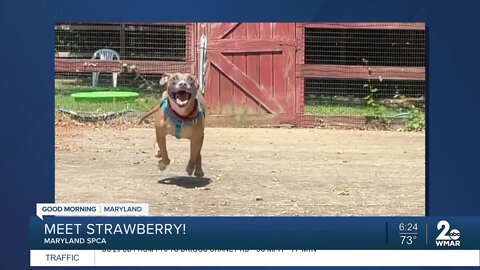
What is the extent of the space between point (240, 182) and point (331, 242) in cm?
59

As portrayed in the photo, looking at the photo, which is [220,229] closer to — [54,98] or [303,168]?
[303,168]

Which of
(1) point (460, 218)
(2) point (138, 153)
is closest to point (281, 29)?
(2) point (138, 153)

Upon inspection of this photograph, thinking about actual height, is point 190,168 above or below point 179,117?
below

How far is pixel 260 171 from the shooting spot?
15.1 ft

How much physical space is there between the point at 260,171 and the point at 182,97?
56 centimetres

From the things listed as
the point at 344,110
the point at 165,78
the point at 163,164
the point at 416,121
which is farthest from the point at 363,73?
the point at 163,164

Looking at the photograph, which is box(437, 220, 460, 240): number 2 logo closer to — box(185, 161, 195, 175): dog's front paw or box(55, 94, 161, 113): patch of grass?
box(185, 161, 195, 175): dog's front paw

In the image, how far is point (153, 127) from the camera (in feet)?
15.0

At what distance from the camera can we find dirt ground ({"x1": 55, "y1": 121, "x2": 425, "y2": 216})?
14.7 ft

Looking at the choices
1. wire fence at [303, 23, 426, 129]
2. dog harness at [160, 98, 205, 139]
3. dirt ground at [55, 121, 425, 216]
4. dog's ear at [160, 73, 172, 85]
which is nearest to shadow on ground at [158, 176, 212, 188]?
dirt ground at [55, 121, 425, 216]

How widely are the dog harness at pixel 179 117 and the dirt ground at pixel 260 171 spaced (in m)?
0.07

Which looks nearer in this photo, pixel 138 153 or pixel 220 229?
pixel 220 229

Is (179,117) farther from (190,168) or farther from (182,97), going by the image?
(190,168)

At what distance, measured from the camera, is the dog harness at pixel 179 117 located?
15.0ft
